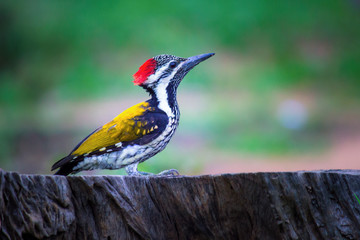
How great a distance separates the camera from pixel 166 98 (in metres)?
2.66

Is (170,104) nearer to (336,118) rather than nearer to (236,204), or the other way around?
(236,204)

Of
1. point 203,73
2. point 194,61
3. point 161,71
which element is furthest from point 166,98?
point 203,73

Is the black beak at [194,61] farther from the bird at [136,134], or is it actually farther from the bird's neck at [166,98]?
the bird's neck at [166,98]

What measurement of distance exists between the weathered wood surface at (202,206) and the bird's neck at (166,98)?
3.21 feet

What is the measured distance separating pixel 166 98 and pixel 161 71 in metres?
0.17

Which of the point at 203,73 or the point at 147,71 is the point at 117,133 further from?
the point at 203,73

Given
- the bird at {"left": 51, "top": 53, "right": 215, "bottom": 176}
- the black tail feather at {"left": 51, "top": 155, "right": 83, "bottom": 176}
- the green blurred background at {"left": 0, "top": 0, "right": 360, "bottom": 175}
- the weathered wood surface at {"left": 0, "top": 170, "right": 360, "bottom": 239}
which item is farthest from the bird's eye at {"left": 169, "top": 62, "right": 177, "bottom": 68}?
the green blurred background at {"left": 0, "top": 0, "right": 360, "bottom": 175}

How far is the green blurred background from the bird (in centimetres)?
249

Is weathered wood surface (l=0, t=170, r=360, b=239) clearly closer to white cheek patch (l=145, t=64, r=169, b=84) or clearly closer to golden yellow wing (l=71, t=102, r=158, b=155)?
→ golden yellow wing (l=71, t=102, r=158, b=155)

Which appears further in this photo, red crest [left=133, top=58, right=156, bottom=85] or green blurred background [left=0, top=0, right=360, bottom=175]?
green blurred background [left=0, top=0, right=360, bottom=175]

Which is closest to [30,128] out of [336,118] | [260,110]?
[260,110]

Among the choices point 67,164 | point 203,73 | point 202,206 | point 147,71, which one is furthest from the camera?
point 203,73

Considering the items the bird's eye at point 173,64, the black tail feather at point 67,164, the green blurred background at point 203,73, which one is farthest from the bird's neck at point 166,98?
the green blurred background at point 203,73

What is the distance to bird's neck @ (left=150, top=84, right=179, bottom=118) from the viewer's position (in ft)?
8.59
